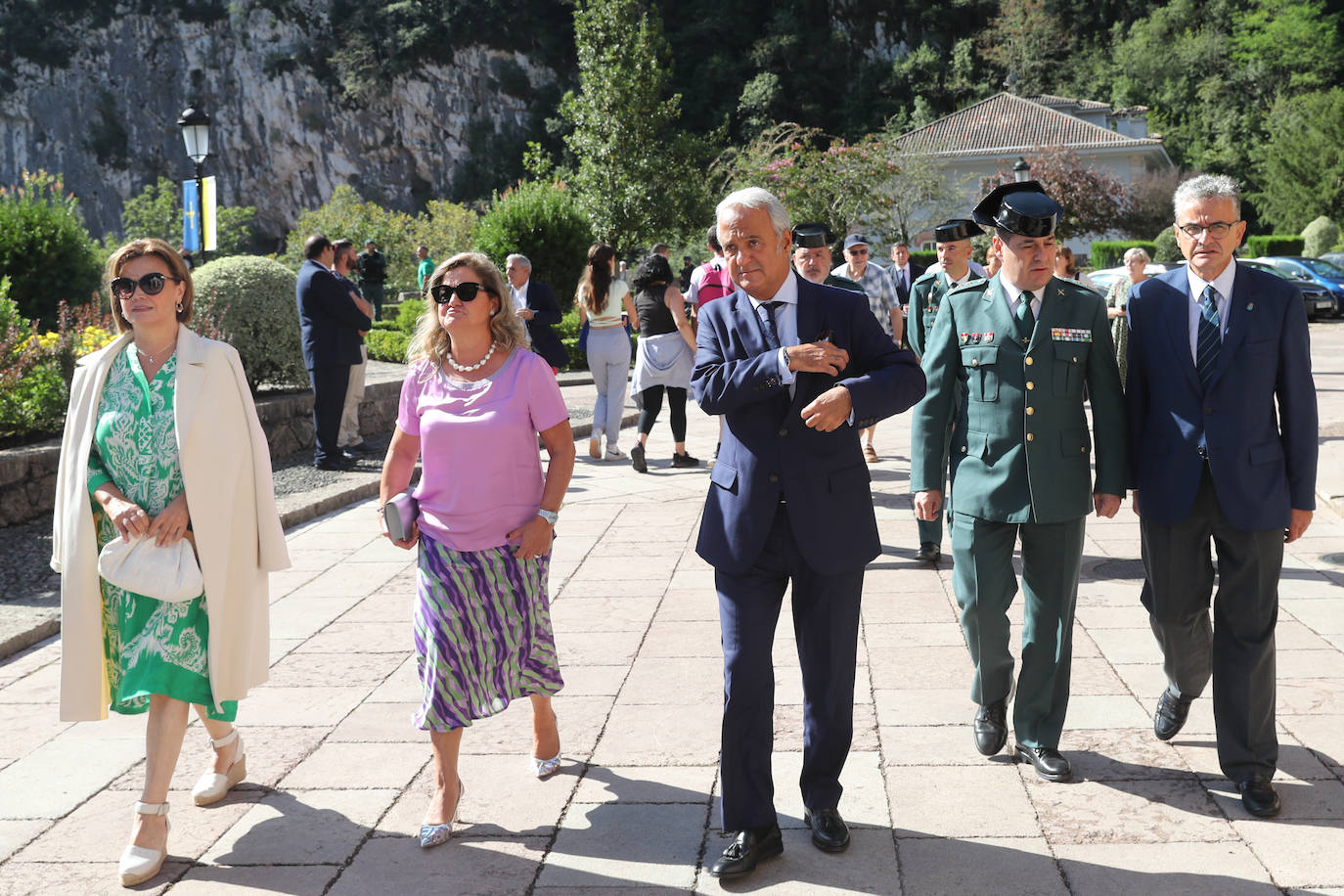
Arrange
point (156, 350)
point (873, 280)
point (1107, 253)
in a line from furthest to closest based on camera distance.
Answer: point (1107, 253), point (873, 280), point (156, 350)

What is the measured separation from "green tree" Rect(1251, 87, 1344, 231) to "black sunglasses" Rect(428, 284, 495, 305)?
44.1 meters

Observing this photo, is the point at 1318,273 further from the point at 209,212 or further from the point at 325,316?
the point at 325,316

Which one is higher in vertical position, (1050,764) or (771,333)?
(771,333)

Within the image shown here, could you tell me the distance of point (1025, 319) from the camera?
3818 mm

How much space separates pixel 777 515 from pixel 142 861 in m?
1.93

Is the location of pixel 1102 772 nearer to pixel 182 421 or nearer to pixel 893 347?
pixel 893 347

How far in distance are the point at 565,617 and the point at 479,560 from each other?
242 cm

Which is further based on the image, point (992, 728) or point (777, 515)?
point (992, 728)

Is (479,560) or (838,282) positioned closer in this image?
(479,560)

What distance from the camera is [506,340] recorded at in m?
3.73

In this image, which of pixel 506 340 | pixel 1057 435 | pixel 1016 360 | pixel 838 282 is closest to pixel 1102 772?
pixel 1057 435

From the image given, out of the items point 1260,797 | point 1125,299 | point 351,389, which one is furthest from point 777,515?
point 351,389

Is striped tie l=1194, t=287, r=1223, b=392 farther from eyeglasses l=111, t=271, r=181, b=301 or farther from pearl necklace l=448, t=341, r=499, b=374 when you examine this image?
eyeglasses l=111, t=271, r=181, b=301

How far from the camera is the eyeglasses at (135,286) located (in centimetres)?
354
